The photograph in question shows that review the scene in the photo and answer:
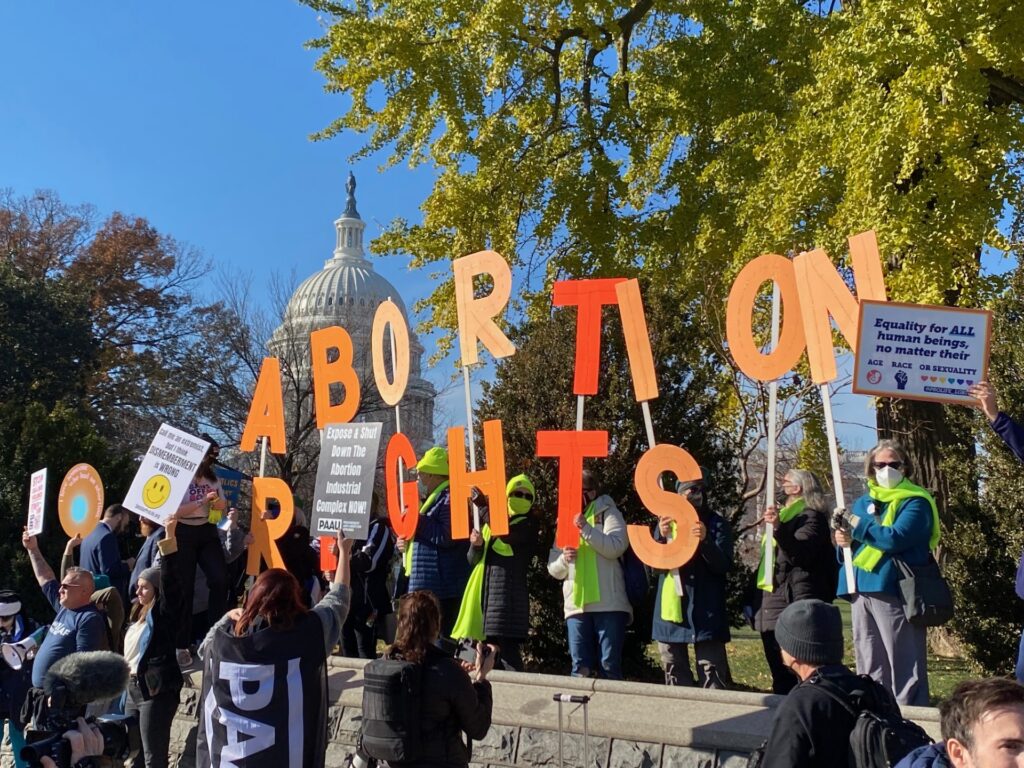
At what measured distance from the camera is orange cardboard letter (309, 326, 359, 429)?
8945 mm

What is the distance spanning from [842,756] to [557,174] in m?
12.4

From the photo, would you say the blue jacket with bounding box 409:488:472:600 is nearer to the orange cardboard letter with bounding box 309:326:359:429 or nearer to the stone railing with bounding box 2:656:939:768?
the orange cardboard letter with bounding box 309:326:359:429

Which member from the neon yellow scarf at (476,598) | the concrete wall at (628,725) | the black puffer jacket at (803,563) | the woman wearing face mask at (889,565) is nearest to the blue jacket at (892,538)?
the woman wearing face mask at (889,565)

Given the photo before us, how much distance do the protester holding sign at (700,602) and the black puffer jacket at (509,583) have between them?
107 cm

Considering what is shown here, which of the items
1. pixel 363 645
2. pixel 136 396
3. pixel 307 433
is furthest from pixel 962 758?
pixel 136 396

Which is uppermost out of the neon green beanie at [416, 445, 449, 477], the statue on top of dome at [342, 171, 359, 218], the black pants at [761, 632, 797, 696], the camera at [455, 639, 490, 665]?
the statue on top of dome at [342, 171, 359, 218]

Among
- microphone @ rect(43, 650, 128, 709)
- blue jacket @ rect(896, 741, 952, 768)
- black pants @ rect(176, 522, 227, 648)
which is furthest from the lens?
black pants @ rect(176, 522, 227, 648)

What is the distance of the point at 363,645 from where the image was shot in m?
9.50

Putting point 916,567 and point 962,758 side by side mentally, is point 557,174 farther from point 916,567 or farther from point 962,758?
point 962,758

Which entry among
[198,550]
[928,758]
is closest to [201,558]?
[198,550]

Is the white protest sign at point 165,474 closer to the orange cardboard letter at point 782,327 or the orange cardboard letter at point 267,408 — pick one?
the orange cardboard letter at point 267,408

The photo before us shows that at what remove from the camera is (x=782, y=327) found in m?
7.09

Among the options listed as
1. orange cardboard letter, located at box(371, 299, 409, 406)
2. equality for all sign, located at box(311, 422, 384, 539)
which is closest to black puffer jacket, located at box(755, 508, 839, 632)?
equality for all sign, located at box(311, 422, 384, 539)

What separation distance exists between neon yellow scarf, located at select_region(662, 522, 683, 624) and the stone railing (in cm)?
81
